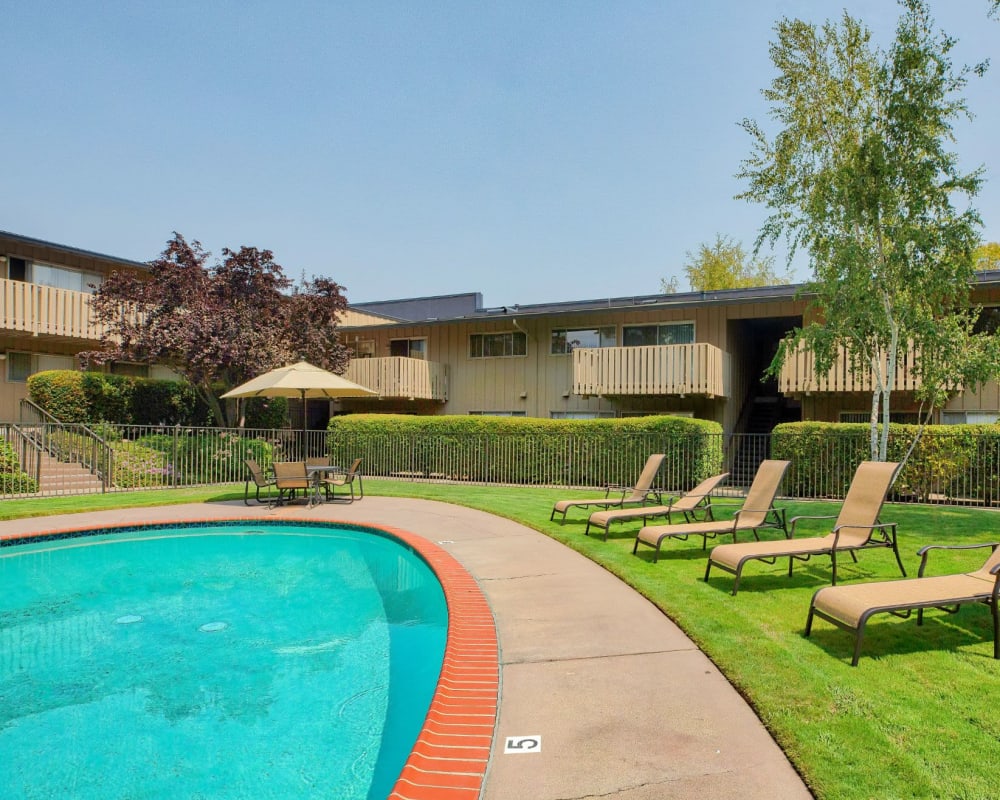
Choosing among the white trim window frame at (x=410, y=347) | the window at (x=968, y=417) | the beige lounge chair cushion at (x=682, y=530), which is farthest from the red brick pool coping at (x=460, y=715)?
the white trim window frame at (x=410, y=347)

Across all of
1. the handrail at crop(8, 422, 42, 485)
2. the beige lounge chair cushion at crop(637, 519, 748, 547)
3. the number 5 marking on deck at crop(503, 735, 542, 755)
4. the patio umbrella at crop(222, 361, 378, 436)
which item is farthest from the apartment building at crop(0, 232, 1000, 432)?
the number 5 marking on deck at crop(503, 735, 542, 755)

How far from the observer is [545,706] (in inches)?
151

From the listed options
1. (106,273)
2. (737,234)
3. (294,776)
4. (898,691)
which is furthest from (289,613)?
(737,234)

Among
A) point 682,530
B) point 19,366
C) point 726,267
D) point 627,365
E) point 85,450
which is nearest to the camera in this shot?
point 682,530

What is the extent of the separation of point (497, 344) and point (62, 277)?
1556 cm

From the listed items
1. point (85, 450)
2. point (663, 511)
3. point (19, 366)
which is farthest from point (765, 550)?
point (19, 366)

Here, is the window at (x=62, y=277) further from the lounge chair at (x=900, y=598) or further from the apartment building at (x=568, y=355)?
the lounge chair at (x=900, y=598)

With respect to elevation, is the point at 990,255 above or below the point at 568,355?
above

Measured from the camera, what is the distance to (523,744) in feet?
11.1

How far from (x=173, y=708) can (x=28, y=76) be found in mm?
15319

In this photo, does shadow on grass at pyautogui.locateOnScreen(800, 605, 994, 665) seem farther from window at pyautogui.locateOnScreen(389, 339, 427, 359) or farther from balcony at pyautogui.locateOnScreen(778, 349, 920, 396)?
window at pyautogui.locateOnScreen(389, 339, 427, 359)

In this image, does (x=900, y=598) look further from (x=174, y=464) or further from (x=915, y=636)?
(x=174, y=464)

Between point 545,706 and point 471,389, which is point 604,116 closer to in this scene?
point 471,389

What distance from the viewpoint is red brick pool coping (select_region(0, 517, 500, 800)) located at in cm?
298
